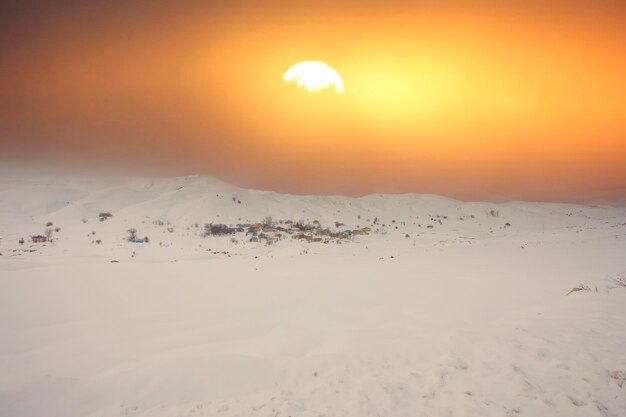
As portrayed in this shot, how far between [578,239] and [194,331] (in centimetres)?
2686

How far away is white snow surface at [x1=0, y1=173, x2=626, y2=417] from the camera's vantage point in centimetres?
443

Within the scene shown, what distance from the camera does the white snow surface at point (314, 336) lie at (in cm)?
443

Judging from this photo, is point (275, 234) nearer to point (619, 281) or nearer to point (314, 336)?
point (314, 336)

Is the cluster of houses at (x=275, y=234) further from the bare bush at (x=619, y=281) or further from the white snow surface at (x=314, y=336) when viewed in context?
the bare bush at (x=619, y=281)

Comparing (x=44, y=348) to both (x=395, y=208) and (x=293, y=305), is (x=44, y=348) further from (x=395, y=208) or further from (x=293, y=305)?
(x=395, y=208)

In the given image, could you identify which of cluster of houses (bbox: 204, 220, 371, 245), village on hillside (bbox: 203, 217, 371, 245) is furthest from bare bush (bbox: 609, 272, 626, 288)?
cluster of houses (bbox: 204, 220, 371, 245)

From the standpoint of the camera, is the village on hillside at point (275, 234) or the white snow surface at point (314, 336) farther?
the village on hillside at point (275, 234)

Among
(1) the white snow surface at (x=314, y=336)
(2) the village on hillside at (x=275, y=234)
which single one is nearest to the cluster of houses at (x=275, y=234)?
(2) the village on hillside at (x=275, y=234)

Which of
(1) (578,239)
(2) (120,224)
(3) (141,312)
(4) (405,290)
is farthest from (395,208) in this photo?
(3) (141,312)

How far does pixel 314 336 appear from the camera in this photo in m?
6.98

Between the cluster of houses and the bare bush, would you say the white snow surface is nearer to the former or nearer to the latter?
the bare bush

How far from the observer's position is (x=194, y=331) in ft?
24.3

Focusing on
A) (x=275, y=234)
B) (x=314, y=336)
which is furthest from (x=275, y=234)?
(x=314, y=336)

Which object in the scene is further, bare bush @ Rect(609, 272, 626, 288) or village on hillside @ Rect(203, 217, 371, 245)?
village on hillside @ Rect(203, 217, 371, 245)
